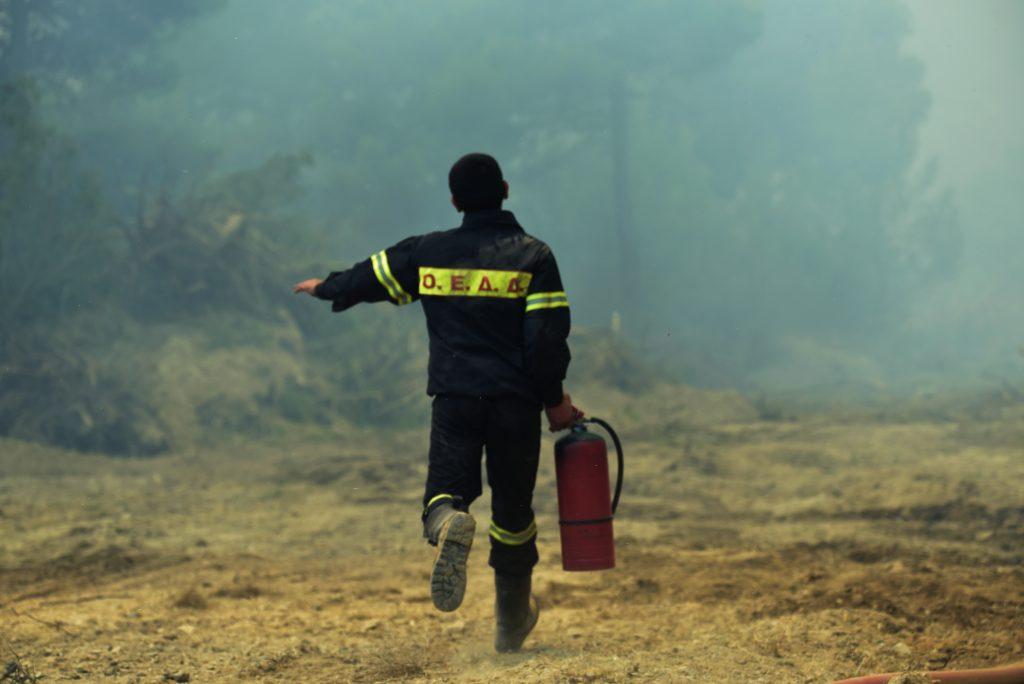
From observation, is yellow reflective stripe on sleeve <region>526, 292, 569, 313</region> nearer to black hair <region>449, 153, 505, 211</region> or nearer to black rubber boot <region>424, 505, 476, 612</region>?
black hair <region>449, 153, 505, 211</region>

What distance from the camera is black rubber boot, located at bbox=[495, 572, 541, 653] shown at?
400 centimetres

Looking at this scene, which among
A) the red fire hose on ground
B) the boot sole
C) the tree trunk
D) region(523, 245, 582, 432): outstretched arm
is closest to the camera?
the red fire hose on ground

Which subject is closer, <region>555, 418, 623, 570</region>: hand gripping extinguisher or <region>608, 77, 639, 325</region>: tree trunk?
<region>555, 418, 623, 570</region>: hand gripping extinguisher

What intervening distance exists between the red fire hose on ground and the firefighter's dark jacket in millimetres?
1510

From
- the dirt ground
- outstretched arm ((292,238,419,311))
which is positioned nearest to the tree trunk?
the dirt ground

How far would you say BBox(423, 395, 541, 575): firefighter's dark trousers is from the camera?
12.4 feet

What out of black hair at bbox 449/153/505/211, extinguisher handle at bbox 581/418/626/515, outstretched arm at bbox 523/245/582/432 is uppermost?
black hair at bbox 449/153/505/211

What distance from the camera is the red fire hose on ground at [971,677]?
3152mm

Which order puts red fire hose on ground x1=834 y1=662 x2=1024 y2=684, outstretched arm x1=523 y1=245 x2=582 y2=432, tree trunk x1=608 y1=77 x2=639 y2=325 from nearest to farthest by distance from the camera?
red fire hose on ground x1=834 y1=662 x2=1024 y2=684 → outstretched arm x1=523 y1=245 x2=582 y2=432 → tree trunk x1=608 y1=77 x2=639 y2=325

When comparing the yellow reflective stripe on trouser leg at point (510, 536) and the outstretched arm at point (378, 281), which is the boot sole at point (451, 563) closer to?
the yellow reflective stripe on trouser leg at point (510, 536)

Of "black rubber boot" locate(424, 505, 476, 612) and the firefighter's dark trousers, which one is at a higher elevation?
the firefighter's dark trousers

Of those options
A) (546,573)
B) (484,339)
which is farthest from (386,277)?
(546,573)

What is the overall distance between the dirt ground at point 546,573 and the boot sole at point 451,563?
35 cm

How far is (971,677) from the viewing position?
10.5ft
